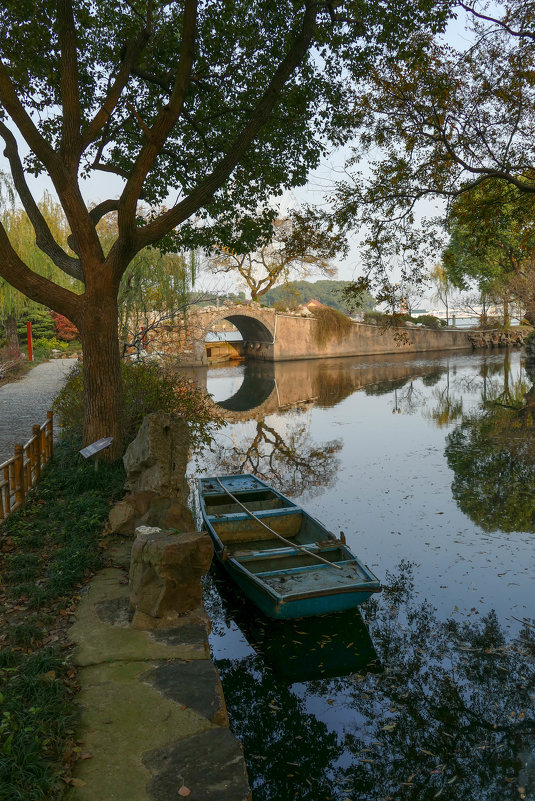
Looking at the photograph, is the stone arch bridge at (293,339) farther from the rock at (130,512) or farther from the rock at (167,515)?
the rock at (167,515)

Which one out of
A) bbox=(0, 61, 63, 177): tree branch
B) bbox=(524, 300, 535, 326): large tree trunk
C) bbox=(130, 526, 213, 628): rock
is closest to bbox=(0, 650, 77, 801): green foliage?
bbox=(130, 526, 213, 628): rock


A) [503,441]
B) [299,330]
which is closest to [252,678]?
[503,441]

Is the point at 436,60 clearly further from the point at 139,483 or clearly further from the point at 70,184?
the point at 139,483

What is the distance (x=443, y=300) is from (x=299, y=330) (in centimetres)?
2625

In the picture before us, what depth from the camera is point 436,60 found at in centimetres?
857

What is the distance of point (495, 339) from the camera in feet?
162

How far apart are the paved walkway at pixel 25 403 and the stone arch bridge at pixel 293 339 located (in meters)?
11.7

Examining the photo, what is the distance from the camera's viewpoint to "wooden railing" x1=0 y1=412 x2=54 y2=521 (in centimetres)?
759

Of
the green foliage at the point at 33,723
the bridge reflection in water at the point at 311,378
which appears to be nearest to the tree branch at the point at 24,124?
the green foliage at the point at 33,723

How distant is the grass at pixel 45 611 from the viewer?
3.42m

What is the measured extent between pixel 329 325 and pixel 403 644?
1505 inches

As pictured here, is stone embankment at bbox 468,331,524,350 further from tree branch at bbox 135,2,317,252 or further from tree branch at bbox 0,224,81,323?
tree branch at bbox 0,224,81,323

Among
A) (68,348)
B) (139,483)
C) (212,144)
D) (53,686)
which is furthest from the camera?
(68,348)

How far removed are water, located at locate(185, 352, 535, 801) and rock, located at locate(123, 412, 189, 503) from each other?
5.40 ft
